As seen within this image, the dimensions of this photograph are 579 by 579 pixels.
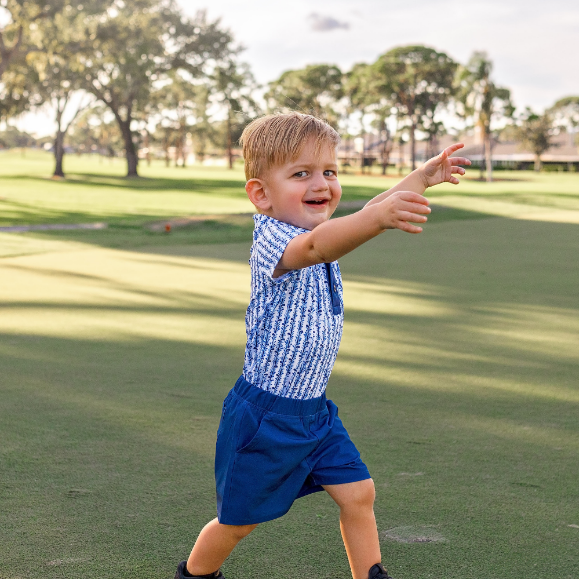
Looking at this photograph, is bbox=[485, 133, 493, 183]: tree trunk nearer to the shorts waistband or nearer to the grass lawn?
the grass lawn

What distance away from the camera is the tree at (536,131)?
85.7m

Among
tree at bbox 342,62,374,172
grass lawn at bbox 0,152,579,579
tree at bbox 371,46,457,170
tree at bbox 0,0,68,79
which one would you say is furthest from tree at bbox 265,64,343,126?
grass lawn at bbox 0,152,579,579

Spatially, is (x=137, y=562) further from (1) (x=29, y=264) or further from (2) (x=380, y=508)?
(1) (x=29, y=264)

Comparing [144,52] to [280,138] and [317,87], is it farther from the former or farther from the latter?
[317,87]

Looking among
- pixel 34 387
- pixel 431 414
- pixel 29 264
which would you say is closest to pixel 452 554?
pixel 431 414

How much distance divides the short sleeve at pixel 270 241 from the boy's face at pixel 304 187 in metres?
0.04

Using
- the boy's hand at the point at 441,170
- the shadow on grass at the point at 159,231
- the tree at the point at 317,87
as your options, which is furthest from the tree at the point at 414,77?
the boy's hand at the point at 441,170

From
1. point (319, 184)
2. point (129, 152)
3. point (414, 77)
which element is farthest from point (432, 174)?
point (414, 77)

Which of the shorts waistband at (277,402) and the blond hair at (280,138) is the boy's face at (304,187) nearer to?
the blond hair at (280,138)

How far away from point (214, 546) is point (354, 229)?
1.08m

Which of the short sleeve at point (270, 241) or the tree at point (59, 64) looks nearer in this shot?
the short sleeve at point (270, 241)

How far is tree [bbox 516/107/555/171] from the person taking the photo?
85.7 metres

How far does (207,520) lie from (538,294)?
5.64 meters

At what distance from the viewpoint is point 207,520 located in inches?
115
